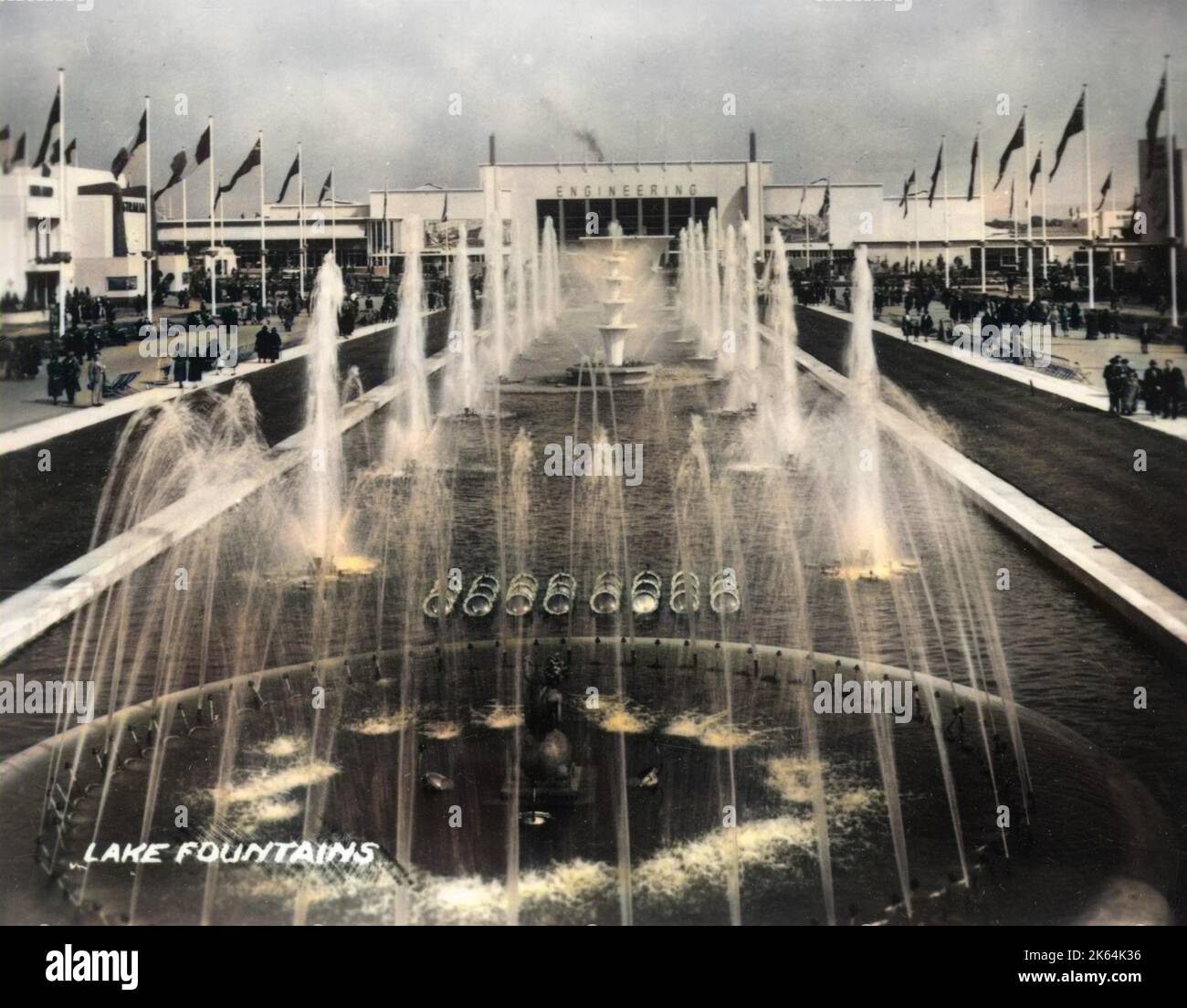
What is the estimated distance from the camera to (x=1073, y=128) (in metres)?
15.2

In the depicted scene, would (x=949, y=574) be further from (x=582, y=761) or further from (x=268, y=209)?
(x=268, y=209)

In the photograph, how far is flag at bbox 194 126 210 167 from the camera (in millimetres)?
15414

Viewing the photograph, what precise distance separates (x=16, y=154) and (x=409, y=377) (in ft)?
28.8

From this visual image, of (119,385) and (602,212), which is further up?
(602,212)

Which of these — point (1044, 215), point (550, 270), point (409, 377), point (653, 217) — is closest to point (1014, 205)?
point (1044, 215)

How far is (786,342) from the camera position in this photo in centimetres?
2342

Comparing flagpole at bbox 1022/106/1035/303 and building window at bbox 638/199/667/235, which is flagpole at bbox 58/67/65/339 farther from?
building window at bbox 638/199/667/235

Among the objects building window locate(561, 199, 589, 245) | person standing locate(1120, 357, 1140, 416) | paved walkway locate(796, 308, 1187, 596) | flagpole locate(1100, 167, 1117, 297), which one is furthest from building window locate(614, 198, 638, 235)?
person standing locate(1120, 357, 1140, 416)

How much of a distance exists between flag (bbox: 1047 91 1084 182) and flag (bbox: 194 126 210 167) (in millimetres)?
8750

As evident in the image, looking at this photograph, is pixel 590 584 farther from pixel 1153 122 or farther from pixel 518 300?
pixel 518 300

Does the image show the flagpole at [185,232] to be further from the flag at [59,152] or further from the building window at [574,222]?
the building window at [574,222]
